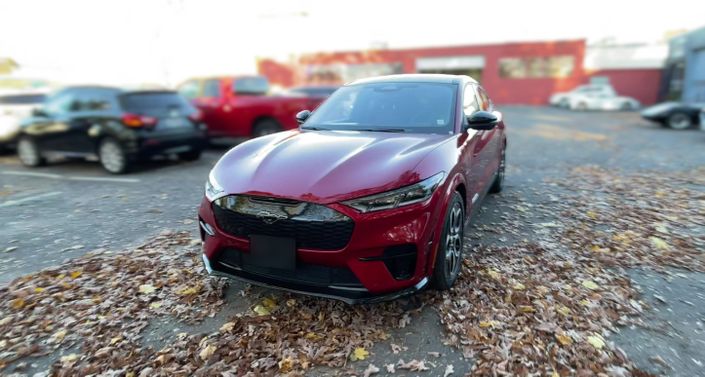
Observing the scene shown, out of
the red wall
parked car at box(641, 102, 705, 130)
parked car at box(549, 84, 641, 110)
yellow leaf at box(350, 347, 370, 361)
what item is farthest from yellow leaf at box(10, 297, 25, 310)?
the red wall

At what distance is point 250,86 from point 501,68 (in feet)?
87.9

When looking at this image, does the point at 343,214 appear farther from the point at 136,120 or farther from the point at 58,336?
the point at 136,120

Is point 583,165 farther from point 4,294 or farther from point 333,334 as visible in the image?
point 4,294

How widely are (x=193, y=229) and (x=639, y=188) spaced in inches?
237

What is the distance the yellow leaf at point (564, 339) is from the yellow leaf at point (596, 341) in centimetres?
12

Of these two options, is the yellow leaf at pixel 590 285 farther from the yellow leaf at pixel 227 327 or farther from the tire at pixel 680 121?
the tire at pixel 680 121

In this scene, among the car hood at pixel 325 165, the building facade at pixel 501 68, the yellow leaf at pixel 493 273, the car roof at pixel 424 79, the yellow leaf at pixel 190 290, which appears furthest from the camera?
the building facade at pixel 501 68

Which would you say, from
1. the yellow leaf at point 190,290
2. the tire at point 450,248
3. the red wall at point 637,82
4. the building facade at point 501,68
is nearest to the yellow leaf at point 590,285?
the tire at point 450,248

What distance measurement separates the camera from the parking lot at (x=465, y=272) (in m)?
2.52

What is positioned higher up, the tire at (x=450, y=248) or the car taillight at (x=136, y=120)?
the car taillight at (x=136, y=120)

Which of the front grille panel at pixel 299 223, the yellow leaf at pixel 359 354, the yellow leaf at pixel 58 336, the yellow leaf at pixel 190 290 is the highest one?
the front grille panel at pixel 299 223

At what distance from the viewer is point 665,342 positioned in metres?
2.62

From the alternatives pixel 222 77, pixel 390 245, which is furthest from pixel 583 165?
pixel 222 77

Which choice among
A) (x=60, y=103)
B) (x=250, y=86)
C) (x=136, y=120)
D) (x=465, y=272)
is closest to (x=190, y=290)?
(x=465, y=272)
